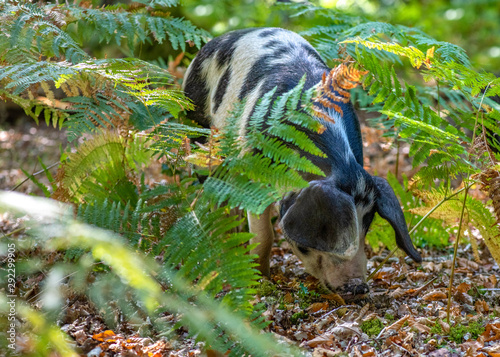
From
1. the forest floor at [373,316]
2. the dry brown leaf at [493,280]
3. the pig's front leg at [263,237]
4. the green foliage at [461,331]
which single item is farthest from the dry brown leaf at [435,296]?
the pig's front leg at [263,237]

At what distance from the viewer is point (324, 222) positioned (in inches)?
148

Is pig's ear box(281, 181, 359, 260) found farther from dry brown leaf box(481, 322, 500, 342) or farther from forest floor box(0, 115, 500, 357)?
dry brown leaf box(481, 322, 500, 342)

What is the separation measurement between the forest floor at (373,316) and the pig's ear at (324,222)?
22.4 inches

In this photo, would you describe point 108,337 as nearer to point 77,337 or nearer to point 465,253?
point 77,337

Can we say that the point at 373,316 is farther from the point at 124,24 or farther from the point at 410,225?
the point at 124,24

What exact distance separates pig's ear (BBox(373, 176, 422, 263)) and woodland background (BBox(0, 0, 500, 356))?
184mm

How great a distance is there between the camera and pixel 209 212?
3191 millimetres

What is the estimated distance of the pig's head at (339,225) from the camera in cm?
377

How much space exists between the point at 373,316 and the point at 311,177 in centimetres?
121

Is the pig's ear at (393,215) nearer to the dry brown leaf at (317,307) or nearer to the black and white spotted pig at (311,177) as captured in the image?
the black and white spotted pig at (311,177)

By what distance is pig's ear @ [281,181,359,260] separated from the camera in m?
3.75

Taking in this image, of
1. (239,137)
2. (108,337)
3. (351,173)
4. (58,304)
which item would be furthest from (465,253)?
(58,304)

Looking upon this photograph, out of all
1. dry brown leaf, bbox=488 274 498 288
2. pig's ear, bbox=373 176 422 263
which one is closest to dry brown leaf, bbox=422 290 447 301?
pig's ear, bbox=373 176 422 263

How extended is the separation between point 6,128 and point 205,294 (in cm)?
833
